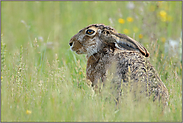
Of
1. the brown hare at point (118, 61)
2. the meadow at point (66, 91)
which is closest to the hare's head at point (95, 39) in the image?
the brown hare at point (118, 61)

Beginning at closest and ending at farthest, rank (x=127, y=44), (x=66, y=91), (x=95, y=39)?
(x=66, y=91), (x=127, y=44), (x=95, y=39)

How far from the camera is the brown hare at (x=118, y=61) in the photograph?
394 cm

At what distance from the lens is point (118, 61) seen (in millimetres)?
4367

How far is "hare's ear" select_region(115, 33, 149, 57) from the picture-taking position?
4309 mm

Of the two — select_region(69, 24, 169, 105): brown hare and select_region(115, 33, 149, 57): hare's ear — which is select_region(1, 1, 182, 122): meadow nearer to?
select_region(69, 24, 169, 105): brown hare

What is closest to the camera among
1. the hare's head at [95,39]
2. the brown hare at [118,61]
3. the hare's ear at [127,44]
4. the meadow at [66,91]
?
the meadow at [66,91]

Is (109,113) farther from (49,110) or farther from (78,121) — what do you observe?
(49,110)

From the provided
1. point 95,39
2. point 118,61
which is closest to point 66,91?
point 118,61

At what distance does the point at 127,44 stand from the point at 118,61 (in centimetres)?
28

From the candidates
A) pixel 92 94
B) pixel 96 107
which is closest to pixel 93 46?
pixel 92 94

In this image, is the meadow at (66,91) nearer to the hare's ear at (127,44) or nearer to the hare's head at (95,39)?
the hare's head at (95,39)

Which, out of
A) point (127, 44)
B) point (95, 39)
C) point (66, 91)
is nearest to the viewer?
point (66, 91)

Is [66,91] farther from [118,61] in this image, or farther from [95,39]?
[95,39]

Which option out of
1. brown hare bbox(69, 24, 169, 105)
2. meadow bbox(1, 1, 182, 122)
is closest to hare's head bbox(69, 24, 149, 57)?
brown hare bbox(69, 24, 169, 105)
